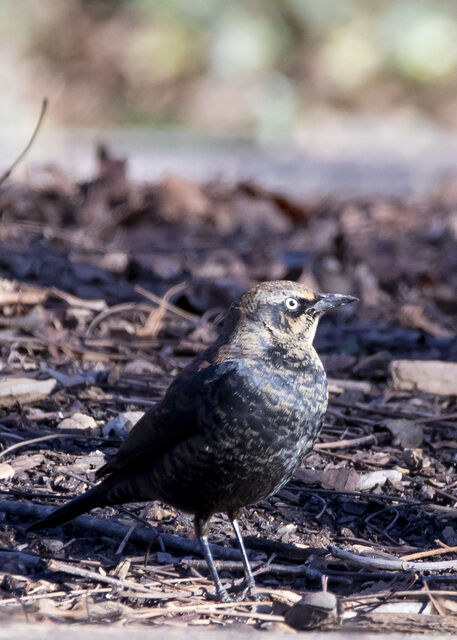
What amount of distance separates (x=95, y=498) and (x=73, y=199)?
5416mm

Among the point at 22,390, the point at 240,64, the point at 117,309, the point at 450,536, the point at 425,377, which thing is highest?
the point at 240,64

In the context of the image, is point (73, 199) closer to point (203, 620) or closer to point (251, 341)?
point (251, 341)

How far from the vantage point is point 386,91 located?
50.5ft

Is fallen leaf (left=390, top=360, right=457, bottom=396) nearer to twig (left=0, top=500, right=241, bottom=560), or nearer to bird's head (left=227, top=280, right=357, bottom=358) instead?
bird's head (left=227, top=280, right=357, bottom=358)

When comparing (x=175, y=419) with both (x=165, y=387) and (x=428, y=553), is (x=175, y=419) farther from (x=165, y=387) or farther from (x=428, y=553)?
(x=165, y=387)

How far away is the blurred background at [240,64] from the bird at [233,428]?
10.8 meters

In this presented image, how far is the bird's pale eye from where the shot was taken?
3.88m

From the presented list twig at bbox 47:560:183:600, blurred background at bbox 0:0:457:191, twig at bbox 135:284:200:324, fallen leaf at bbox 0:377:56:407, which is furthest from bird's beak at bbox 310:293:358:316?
blurred background at bbox 0:0:457:191

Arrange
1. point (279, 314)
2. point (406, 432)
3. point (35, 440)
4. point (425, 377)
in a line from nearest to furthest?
1. point (279, 314)
2. point (35, 440)
3. point (406, 432)
4. point (425, 377)

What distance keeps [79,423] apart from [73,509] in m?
0.99

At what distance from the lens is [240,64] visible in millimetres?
15414

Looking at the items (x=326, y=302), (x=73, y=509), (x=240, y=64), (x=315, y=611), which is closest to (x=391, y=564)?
(x=315, y=611)

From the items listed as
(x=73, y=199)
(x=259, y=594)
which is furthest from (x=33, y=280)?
(x=259, y=594)

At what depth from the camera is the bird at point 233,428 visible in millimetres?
3484
